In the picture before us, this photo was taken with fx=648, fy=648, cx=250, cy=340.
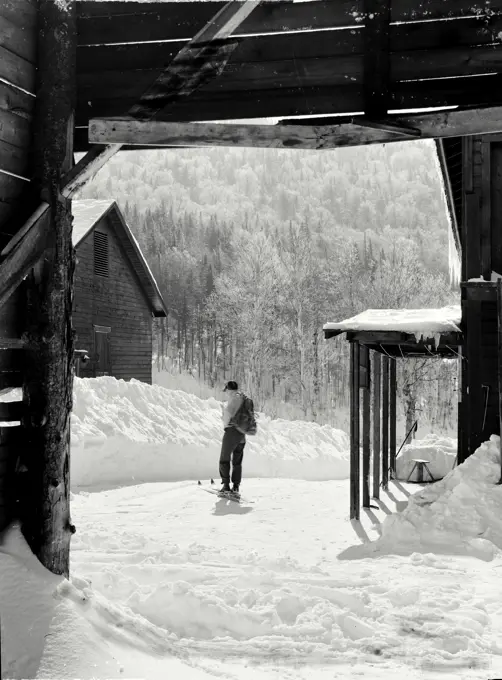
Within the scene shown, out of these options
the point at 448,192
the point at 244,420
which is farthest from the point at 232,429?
the point at 448,192

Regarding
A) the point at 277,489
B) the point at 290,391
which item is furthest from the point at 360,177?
the point at 277,489

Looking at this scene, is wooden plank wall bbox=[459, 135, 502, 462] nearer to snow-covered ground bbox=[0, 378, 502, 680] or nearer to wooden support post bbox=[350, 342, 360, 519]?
snow-covered ground bbox=[0, 378, 502, 680]

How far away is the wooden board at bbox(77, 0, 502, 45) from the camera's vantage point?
4.47 meters

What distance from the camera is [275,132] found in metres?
4.40

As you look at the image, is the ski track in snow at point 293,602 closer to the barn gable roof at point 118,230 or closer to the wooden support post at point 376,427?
the wooden support post at point 376,427

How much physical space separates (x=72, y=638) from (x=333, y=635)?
5.99ft

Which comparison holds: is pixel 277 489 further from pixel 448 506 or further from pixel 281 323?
pixel 281 323

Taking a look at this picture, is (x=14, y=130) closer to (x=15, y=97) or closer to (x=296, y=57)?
(x=15, y=97)

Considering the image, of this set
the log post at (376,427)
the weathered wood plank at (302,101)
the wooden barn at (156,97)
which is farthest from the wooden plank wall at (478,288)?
the wooden barn at (156,97)

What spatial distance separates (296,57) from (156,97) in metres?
1.04

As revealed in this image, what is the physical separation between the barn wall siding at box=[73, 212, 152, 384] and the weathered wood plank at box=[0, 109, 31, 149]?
1646cm

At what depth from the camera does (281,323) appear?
147 ft

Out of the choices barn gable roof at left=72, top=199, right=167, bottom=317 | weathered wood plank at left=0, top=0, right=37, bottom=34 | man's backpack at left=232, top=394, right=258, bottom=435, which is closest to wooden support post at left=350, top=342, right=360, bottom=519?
man's backpack at left=232, top=394, right=258, bottom=435

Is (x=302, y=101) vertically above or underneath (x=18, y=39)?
underneath
